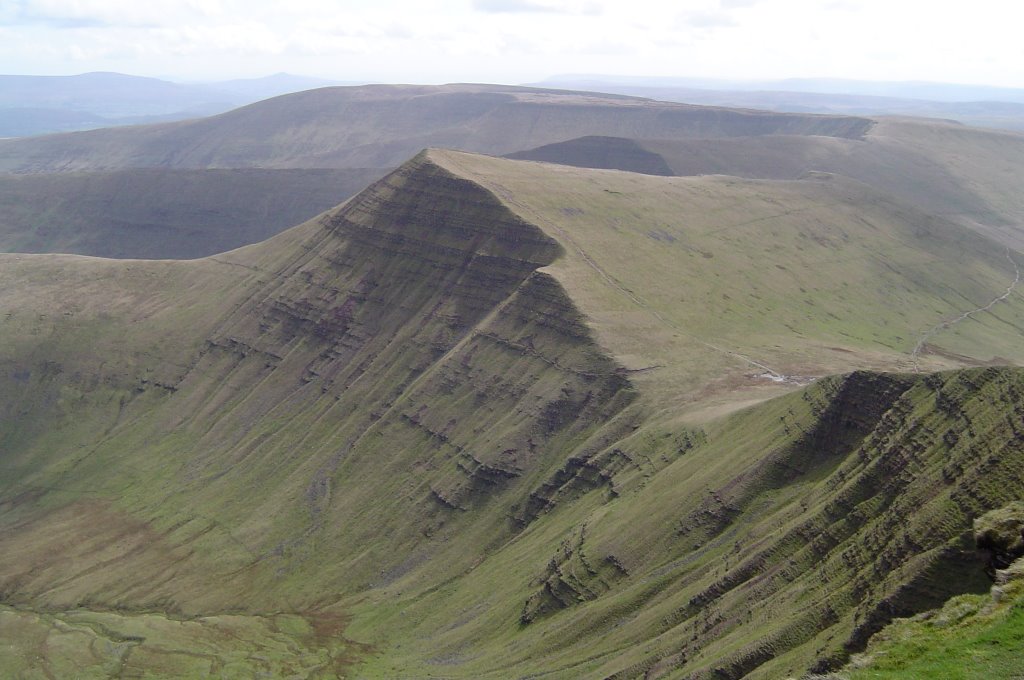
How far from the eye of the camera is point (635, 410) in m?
123

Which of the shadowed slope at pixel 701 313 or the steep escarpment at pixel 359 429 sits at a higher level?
the shadowed slope at pixel 701 313

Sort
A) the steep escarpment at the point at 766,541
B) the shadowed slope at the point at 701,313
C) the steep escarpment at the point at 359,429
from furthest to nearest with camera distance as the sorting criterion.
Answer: the shadowed slope at the point at 701,313
the steep escarpment at the point at 359,429
the steep escarpment at the point at 766,541

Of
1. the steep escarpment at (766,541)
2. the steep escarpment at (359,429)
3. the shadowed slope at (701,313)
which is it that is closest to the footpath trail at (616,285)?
the shadowed slope at (701,313)

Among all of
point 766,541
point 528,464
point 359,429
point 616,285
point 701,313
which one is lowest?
point 359,429

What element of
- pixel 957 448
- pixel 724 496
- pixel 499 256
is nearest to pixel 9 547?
pixel 499 256

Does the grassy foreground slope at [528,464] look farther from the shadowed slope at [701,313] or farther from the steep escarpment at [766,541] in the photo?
the shadowed slope at [701,313]

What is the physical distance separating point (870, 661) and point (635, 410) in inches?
3235

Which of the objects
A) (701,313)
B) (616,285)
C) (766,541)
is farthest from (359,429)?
(766,541)

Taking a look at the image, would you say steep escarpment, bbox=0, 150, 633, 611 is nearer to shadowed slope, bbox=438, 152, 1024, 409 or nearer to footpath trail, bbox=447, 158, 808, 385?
footpath trail, bbox=447, 158, 808, 385

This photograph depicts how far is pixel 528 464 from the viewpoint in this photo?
130 metres

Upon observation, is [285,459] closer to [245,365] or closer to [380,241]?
[245,365]

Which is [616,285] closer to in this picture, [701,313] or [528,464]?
[701,313]

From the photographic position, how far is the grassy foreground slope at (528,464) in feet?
218

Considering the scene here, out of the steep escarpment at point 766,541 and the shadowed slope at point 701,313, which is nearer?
the steep escarpment at point 766,541
